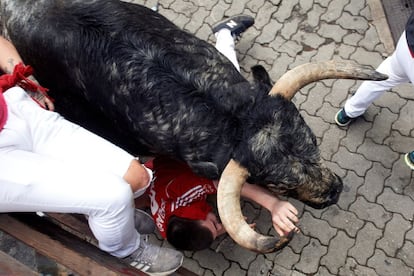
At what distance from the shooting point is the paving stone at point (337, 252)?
4027 millimetres

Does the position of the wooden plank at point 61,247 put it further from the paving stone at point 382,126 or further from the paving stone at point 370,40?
the paving stone at point 370,40

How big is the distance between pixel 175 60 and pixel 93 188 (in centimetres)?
103

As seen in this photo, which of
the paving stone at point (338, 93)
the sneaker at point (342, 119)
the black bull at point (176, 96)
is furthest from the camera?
the paving stone at point (338, 93)

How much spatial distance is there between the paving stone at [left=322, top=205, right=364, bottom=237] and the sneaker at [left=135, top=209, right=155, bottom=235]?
4.69 ft

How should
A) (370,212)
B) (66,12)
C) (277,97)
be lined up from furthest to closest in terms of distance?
(370,212)
(66,12)
(277,97)

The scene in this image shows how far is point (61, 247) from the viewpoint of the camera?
9.77 ft

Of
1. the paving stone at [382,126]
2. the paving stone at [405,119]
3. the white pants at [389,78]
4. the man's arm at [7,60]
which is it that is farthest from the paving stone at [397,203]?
the man's arm at [7,60]

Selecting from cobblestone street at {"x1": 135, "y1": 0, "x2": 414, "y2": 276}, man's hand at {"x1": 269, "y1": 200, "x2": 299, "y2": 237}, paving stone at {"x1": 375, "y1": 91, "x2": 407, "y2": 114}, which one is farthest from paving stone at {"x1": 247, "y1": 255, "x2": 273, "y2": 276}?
paving stone at {"x1": 375, "y1": 91, "x2": 407, "y2": 114}

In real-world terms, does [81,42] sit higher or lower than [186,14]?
higher

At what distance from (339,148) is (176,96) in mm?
1864

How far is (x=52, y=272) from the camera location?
11.3 ft

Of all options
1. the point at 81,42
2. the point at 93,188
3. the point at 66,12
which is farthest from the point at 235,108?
the point at 66,12

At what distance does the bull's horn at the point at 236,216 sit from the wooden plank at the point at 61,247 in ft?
2.37

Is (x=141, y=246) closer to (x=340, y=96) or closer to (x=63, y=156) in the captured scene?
(x=63, y=156)
